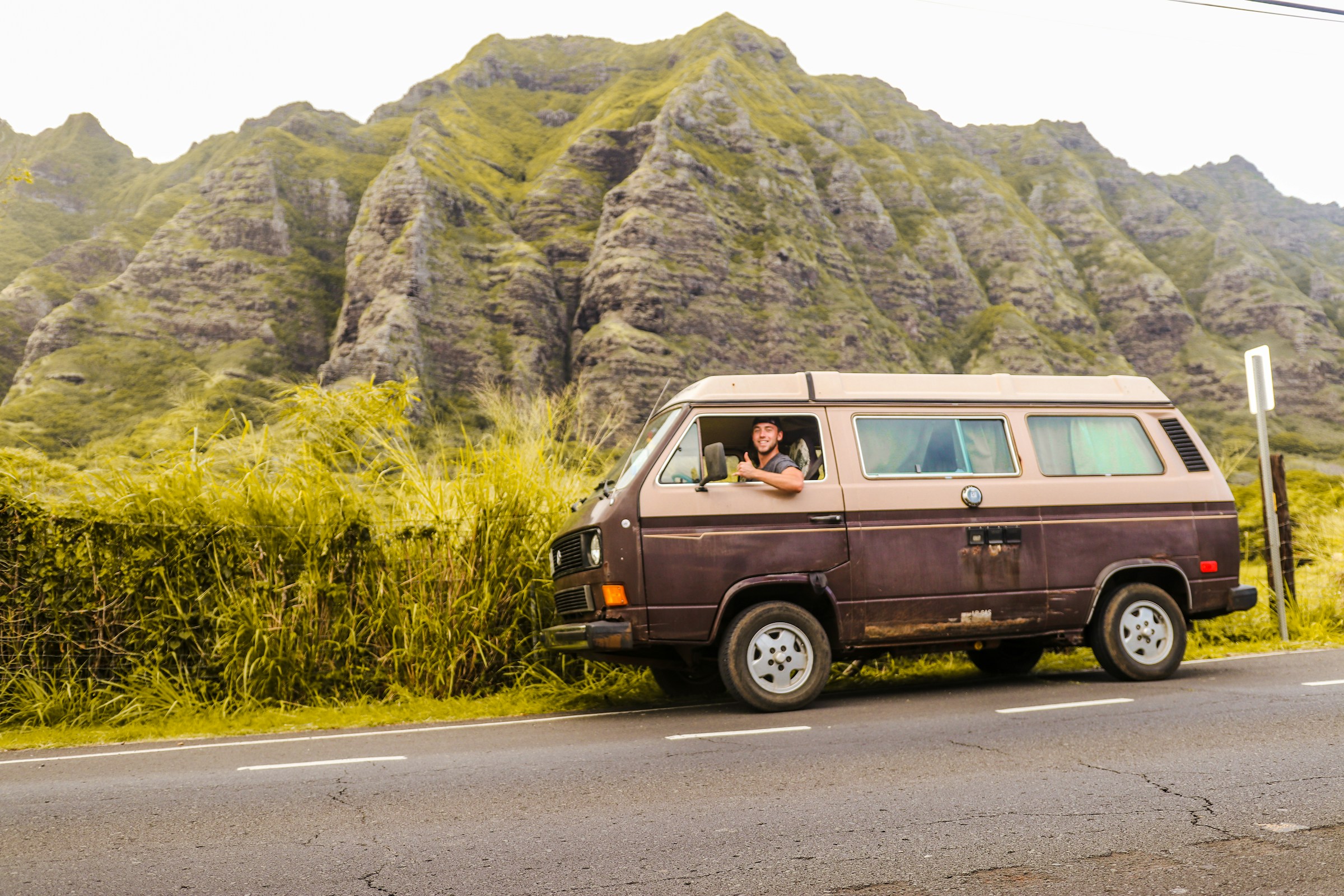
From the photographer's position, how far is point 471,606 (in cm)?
902

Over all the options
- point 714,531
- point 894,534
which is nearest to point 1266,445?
point 894,534

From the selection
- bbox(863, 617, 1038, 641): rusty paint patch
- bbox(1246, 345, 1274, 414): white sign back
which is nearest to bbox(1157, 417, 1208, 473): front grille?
bbox(863, 617, 1038, 641): rusty paint patch

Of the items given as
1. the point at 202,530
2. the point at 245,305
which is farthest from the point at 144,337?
the point at 202,530

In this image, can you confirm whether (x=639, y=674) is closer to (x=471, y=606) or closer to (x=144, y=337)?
(x=471, y=606)

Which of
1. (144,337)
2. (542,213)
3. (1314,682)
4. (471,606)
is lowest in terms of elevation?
(1314,682)

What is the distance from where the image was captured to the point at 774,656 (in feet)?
24.7

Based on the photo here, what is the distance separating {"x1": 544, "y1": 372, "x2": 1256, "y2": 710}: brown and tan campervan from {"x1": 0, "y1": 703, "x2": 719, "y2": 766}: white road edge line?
585 millimetres

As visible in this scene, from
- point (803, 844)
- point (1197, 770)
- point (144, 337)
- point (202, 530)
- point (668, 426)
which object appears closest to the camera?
point (803, 844)

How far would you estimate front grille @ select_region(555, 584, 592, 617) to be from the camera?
7617 millimetres

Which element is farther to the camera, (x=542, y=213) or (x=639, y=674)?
(x=542, y=213)

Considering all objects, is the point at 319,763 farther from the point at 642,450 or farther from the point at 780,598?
the point at 780,598

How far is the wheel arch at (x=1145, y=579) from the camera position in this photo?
332 inches

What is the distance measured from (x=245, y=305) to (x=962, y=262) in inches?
3958

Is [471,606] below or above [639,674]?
above
